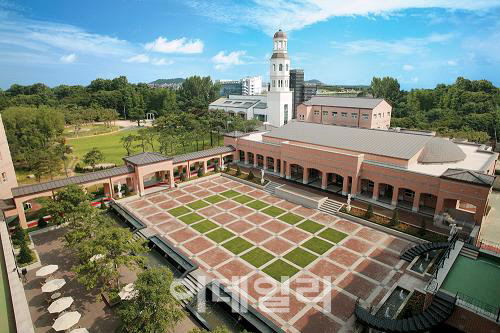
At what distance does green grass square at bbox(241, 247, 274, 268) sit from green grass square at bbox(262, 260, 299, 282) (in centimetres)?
76

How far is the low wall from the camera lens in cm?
3203

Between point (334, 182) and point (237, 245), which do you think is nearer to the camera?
point (237, 245)

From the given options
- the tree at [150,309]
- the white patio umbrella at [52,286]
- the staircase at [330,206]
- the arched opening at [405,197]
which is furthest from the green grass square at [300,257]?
the white patio umbrella at [52,286]

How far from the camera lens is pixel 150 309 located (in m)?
13.8

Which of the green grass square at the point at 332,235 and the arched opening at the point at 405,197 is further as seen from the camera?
the arched opening at the point at 405,197

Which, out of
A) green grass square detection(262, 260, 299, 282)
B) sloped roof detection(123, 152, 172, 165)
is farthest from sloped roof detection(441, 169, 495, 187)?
sloped roof detection(123, 152, 172, 165)

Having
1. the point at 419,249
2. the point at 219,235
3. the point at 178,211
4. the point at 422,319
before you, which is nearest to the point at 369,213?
the point at 419,249

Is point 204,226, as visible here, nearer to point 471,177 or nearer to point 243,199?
point 243,199

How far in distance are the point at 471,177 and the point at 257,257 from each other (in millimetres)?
20265

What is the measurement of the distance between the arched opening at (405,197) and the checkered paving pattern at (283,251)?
680cm

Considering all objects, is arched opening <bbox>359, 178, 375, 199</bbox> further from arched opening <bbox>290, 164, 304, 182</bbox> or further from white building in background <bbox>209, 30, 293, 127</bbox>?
white building in background <bbox>209, 30, 293, 127</bbox>

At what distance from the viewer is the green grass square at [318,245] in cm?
2402

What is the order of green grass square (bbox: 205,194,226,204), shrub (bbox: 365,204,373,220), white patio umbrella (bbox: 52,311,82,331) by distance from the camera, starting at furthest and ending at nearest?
green grass square (bbox: 205,194,226,204) < shrub (bbox: 365,204,373,220) < white patio umbrella (bbox: 52,311,82,331)

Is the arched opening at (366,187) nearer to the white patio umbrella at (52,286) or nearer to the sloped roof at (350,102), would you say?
the sloped roof at (350,102)
